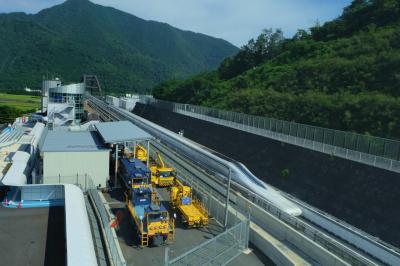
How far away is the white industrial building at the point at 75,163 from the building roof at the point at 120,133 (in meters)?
1.00

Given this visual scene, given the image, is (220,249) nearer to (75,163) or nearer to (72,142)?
(75,163)

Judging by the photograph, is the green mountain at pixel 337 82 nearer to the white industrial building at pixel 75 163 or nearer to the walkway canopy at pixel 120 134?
the walkway canopy at pixel 120 134

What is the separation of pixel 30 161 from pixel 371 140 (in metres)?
27.8

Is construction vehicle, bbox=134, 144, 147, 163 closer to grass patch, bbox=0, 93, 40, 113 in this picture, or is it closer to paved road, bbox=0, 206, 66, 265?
paved road, bbox=0, 206, 66, 265

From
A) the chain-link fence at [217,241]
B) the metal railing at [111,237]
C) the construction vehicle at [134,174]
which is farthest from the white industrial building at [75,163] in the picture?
the chain-link fence at [217,241]

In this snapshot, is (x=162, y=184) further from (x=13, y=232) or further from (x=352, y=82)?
(x=352, y=82)

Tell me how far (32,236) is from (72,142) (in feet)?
44.9

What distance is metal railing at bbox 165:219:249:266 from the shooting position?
14184 millimetres

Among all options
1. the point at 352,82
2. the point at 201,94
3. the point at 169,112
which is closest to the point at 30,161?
the point at 169,112

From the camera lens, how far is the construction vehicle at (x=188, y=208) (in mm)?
20062

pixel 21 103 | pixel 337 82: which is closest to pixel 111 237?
pixel 337 82

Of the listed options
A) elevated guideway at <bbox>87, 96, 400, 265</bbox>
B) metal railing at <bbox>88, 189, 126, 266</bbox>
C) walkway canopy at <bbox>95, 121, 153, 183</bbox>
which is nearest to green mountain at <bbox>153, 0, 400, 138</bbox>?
elevated guideway at <bbox>87, 96, 400, 265</bbox>

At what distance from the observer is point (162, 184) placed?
27.4m

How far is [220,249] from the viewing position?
1623cm
